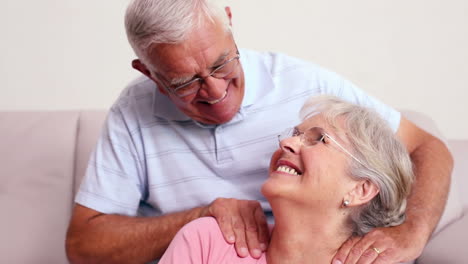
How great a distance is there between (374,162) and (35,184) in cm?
143

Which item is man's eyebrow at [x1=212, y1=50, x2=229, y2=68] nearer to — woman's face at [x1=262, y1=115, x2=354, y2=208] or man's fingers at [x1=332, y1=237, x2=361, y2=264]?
woman's face at [x1=262, y1=115, x2=354, y2=208]

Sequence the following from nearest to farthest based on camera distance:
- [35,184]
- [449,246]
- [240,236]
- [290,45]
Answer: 1. [240,236]
2. [449,246]
3. [35,184]
4. [290,45]

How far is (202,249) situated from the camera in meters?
1.70

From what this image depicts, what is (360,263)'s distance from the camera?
1.66 metres

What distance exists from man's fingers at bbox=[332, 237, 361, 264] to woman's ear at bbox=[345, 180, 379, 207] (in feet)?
0.38

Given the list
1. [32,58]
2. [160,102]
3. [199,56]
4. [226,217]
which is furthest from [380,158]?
[32,58]

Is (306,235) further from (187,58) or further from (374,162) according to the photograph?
(187,58)

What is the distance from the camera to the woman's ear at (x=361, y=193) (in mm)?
1648

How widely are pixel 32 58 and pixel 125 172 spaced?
3.83ft

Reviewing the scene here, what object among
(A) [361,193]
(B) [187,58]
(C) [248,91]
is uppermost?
(B) [187,58]

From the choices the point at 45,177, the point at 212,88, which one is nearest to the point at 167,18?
the point at 212,88

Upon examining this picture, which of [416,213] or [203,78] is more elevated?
[203,78]

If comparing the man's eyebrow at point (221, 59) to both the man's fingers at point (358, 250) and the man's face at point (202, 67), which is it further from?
the man's fingers at point (358, 250)

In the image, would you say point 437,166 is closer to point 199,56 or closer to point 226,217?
point 226,217
